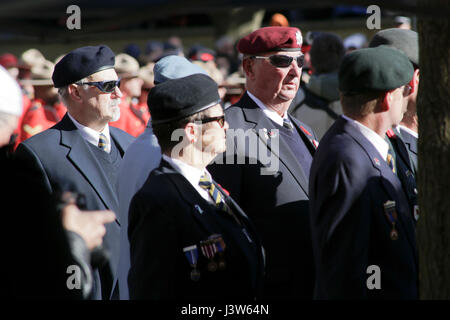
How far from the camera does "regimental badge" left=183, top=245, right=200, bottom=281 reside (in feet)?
11.0

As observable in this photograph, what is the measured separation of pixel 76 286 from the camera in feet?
9.49

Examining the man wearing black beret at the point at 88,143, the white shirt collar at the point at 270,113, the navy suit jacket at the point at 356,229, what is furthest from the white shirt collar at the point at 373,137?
the man wearing black beret at the point at 88,143

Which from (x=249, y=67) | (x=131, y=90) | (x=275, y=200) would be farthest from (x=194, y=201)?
(x=131, y=90)

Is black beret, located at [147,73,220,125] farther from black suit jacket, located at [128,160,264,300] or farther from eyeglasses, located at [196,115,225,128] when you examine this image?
black suit jacket, located at [128,160,264,300]

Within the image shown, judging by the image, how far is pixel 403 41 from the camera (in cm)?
495

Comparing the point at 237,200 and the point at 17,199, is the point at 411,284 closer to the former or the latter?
the point at 237,200

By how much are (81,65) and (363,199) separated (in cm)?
231

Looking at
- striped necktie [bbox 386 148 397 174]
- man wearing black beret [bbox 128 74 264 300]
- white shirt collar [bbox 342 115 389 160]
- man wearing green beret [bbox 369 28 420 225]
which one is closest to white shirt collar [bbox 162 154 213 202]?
man wearing black beret [bbox 128 74 264 300]

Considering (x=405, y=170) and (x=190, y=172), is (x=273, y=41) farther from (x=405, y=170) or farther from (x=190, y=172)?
(x=190, y=172)

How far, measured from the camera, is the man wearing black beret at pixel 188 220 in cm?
332

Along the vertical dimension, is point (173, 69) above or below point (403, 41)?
below

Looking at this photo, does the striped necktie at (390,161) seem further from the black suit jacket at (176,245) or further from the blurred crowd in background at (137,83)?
the blurred crowd in background at (137,83)

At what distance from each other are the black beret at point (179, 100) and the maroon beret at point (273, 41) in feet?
3.74
